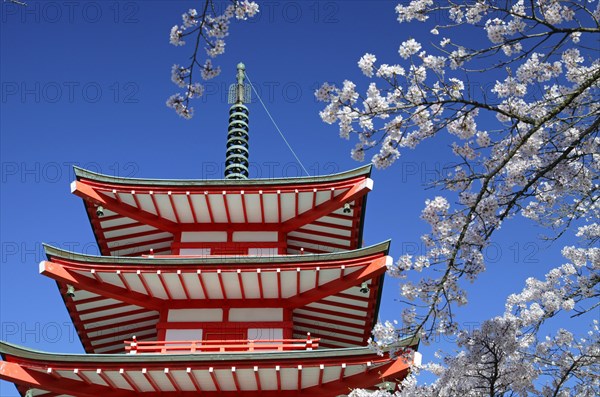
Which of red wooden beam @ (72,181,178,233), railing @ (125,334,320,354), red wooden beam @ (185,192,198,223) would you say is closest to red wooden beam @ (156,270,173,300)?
railing @ (125,334,320,354)

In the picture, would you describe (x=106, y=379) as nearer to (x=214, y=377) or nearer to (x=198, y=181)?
(x=214, y=377)

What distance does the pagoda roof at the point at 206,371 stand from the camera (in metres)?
12.6

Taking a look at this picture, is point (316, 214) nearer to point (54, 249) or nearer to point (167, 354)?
point (167, 354)

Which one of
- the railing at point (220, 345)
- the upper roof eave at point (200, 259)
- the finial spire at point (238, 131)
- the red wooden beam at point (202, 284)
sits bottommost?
the railing at point (220, 345)

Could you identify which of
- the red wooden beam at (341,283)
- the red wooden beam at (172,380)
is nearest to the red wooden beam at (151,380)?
the red wooden beam at (172,380)

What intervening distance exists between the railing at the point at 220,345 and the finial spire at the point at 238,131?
5729 mm

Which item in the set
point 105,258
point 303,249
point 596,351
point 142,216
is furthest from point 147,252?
point 596,351

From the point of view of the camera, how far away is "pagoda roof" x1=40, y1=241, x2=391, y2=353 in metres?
Answer: 14.1

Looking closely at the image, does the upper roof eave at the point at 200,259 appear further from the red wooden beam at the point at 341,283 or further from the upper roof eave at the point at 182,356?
the upper roof eave at the point at 182,356

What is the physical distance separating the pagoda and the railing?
0.16ft

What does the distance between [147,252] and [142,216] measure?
170 cm

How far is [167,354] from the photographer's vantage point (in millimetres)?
12742

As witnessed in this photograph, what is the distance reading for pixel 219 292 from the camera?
14898 mm

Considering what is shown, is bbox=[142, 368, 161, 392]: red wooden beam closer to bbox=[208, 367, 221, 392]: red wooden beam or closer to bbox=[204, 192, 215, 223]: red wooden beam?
bbox=[208, 367, 221, 392]: red wooden beam
